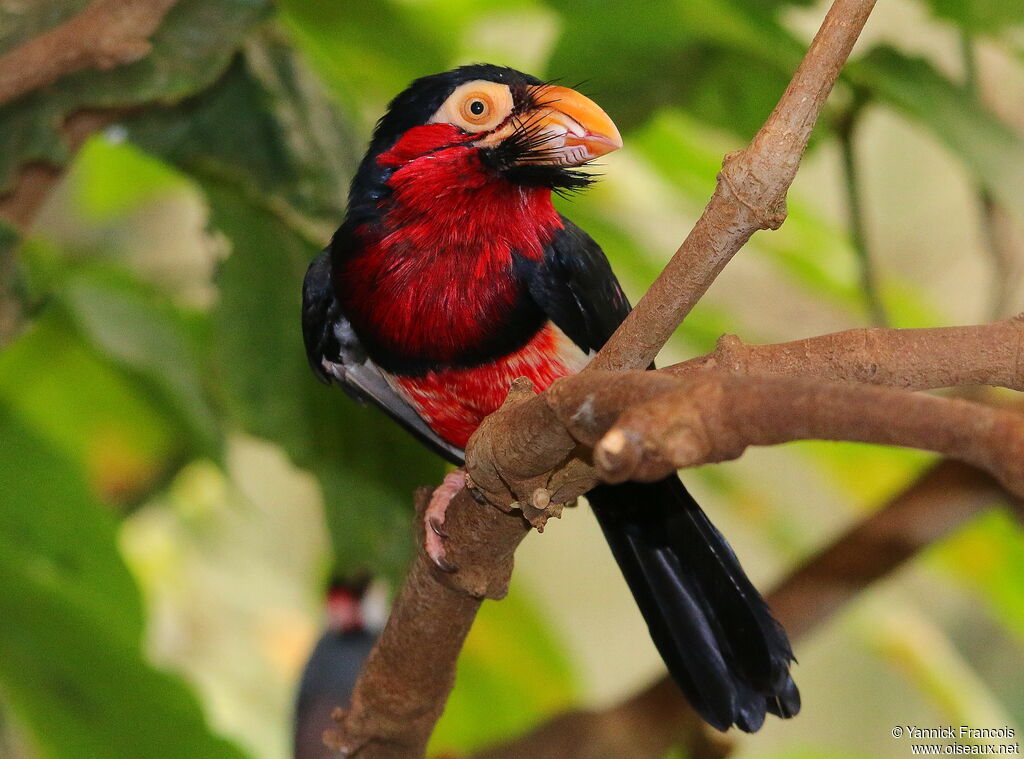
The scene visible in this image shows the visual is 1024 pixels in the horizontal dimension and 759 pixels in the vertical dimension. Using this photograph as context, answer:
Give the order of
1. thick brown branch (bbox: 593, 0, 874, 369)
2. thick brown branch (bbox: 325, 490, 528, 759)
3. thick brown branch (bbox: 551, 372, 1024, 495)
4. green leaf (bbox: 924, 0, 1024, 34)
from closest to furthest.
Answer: thick brown branch (bbox: 551, 372, 1024, 495) → thick brown branch (bbox: 593, 0, 874, 369) → thick brown branch (bbox: 325, 490, 528, 759) → green leaf (bbox: 924, 0, 1024, 34)

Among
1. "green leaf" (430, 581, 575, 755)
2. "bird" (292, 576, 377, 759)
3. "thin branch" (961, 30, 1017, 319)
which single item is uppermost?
"thin branch" (961, 30, 1017, 319)

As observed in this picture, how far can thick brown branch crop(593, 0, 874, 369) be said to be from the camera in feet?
3.89

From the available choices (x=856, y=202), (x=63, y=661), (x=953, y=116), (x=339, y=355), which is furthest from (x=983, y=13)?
(x=63, y=661)

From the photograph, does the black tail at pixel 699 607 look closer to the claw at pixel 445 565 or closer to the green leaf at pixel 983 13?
the claw at pixel 445 565

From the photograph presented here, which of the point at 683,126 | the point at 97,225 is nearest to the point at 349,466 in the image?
the point at 683,126

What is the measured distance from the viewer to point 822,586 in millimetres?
2754

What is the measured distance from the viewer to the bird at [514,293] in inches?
76.9

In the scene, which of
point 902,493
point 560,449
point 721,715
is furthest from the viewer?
point 902,493

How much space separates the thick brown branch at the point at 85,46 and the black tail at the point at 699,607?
1.22 metres

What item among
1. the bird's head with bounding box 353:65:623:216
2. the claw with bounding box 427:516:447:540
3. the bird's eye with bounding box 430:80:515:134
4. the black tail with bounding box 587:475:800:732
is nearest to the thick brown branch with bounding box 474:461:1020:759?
the black tail with bounding box 587:475:800:732

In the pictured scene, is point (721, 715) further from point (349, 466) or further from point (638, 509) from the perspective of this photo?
point (349, 466)

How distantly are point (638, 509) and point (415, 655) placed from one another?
519 mm

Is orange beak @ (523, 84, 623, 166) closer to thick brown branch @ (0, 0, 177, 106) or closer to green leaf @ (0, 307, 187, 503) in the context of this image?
thick brown branch @ (0, 0, 177, 106)

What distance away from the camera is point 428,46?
2.98 m
